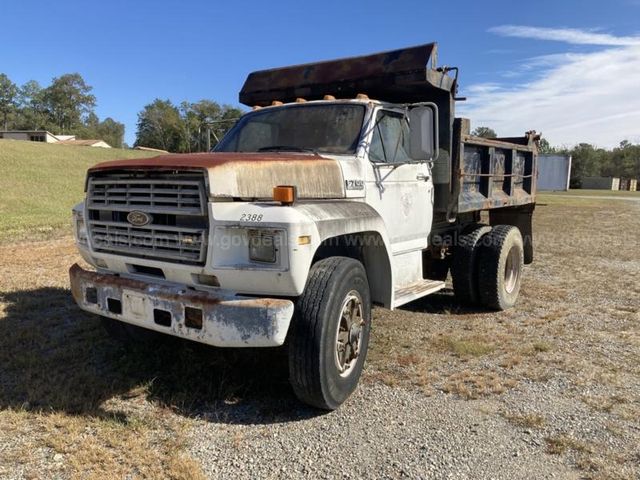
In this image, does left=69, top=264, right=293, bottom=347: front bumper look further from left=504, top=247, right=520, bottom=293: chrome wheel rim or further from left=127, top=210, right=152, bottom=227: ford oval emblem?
left=504, top=247, right=520, bottom=293: chrome wheel rim

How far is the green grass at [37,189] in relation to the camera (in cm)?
1312

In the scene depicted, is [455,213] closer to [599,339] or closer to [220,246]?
[599,339]

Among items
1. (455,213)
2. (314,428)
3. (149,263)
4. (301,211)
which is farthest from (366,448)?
(455,213)

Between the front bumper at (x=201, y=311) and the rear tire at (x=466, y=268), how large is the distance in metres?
3.62

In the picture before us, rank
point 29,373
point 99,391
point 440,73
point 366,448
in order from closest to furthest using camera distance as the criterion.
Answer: point 366,448
point 99,391
point 29,373
point 440,73

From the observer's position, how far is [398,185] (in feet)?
15.7

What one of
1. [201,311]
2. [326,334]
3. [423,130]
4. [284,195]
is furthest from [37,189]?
[326,334]

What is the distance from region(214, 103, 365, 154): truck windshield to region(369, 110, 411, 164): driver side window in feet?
0.62

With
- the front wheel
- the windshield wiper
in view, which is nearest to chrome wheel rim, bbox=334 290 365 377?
the front wheel

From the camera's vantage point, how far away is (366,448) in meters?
3.18

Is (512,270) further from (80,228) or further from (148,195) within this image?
(80,228)

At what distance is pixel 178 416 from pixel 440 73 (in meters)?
3.97

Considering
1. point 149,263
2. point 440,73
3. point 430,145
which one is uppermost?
point 440,73

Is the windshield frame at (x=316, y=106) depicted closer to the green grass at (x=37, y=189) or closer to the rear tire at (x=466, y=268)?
the rear tire at (x=466, y=268)
